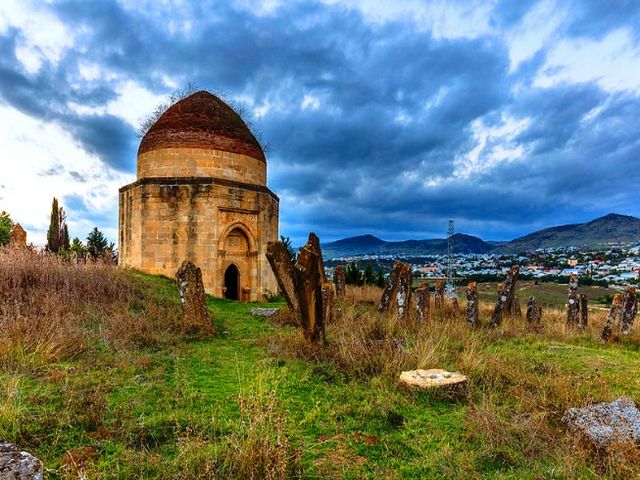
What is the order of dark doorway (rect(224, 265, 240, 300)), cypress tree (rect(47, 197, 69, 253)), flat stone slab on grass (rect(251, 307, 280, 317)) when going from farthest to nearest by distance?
cypress tree (rect(47, 197, 69, 253)) → dark doorway (rect(224, 265, 240, 300)) → flat stone slab on grass (rect(251, 307, 280, 317))

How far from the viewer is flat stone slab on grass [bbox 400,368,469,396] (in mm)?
5059

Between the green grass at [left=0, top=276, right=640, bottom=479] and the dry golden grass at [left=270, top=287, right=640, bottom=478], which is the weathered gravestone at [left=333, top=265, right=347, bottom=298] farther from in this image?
the green grass at [left=0, top=276, right=640, bottom=479]

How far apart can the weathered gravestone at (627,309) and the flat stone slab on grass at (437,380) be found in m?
6.63

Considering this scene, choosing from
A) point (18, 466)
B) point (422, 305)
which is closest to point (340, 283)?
point (422, 305)

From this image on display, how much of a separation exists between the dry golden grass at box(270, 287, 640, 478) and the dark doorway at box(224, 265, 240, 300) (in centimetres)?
988

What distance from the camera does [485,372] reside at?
567 centimetres

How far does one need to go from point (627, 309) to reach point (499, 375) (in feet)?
20.5

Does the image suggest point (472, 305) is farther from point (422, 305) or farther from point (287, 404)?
point (287, 404)

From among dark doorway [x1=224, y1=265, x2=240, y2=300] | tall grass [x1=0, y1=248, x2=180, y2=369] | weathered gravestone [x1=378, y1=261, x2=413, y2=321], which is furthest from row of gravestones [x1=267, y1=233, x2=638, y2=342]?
dark doorway [x1=224, y1=265, x2=240, y2=300]

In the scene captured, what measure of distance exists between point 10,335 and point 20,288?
389 cm

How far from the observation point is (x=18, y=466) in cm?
264

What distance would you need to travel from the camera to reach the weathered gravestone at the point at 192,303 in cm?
892

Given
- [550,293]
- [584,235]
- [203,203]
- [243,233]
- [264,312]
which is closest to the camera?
[264,312]

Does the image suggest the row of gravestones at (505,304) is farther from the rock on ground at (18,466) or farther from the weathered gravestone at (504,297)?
the rock on ground at (18,466)
